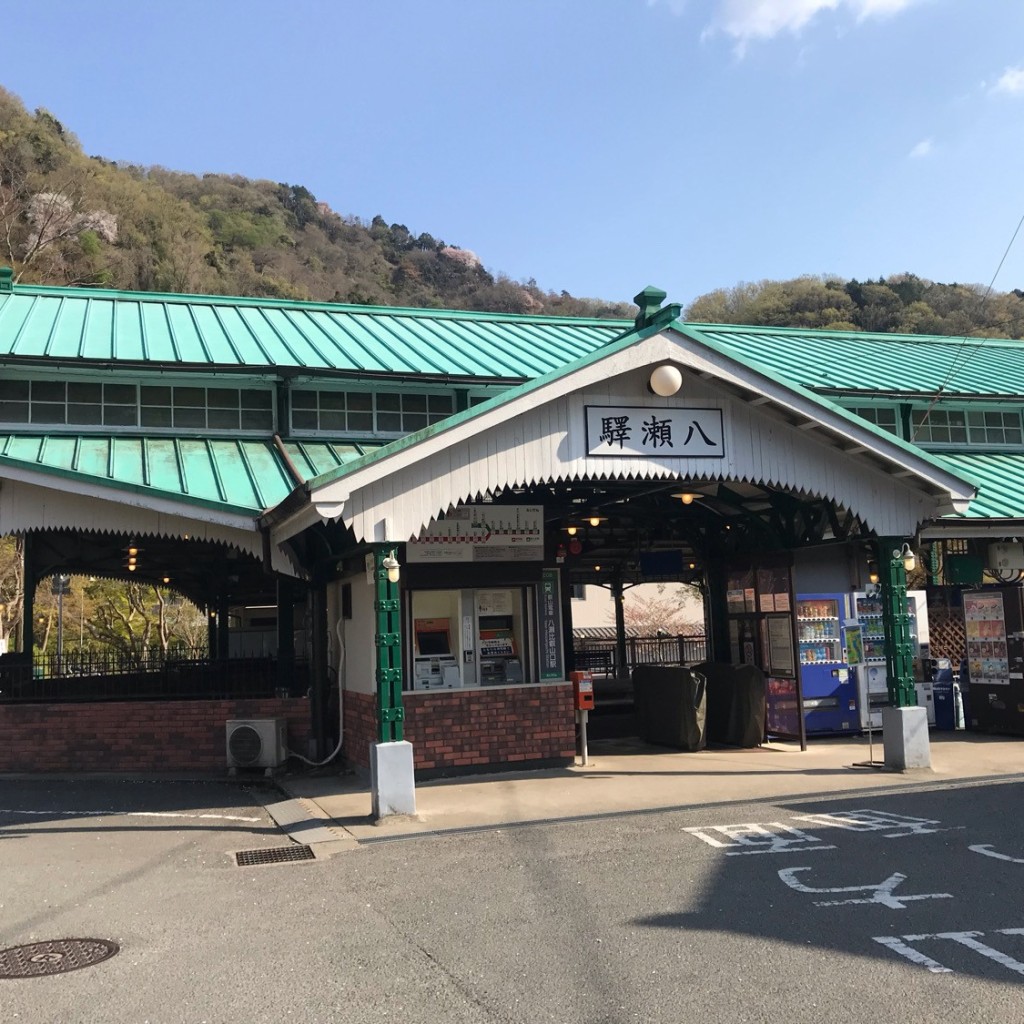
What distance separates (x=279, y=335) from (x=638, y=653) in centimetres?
1618

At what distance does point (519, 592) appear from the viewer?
13375mm

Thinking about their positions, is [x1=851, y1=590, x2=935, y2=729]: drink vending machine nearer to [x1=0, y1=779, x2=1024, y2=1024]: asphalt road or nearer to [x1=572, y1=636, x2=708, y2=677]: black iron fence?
[x1=0, y1=779, x2=1024, y2=1024]: asphalt road

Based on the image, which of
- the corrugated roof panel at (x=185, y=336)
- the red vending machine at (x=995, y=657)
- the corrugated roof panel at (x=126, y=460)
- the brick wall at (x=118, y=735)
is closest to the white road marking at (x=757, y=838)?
the brick wall at (x=118, y=735)

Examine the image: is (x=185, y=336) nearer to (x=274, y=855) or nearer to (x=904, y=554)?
(x=274, y=855)

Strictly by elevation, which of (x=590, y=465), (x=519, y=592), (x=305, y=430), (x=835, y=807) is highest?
(x=305, y=430)

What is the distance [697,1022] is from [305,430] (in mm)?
12152

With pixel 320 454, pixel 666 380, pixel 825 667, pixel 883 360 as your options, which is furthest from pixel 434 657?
pixel 883 360

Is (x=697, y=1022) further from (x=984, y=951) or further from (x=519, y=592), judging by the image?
(x=519, y=592)

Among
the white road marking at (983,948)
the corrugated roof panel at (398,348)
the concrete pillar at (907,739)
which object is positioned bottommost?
the white road marking at (983,948)

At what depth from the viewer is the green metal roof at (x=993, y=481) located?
15.1 meters

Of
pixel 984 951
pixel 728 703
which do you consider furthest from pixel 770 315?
pixel 984 951

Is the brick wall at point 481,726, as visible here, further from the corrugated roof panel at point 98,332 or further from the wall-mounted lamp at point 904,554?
the corrugated roof panel at point 98,332

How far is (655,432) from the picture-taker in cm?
1121

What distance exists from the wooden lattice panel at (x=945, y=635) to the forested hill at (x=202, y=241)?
39.4 meters
